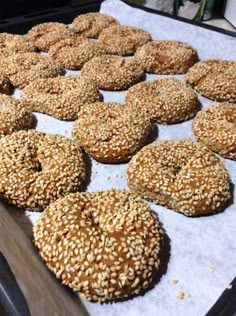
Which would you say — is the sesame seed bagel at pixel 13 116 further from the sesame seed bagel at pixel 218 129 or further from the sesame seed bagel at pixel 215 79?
the sesame seed bagel at pixel 215 79

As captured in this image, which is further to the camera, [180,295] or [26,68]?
[26,68]

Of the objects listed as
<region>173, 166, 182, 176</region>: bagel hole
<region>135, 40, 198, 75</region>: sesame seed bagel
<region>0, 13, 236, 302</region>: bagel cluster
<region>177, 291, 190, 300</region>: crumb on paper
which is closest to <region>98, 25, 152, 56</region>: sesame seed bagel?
<region>0, 13, 236, 302</region>: bagel cluster

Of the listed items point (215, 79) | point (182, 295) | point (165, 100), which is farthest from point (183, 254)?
point (215, 79)

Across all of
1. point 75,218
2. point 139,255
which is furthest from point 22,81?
point 139,255

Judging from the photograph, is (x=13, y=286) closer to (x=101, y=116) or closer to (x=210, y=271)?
(x=210, y=271)

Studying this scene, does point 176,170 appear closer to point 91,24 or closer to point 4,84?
point 4,84

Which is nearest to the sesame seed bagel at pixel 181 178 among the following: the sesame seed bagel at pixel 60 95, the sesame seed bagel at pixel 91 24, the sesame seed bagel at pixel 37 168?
the sesame seed bagel at pixel 37 168
